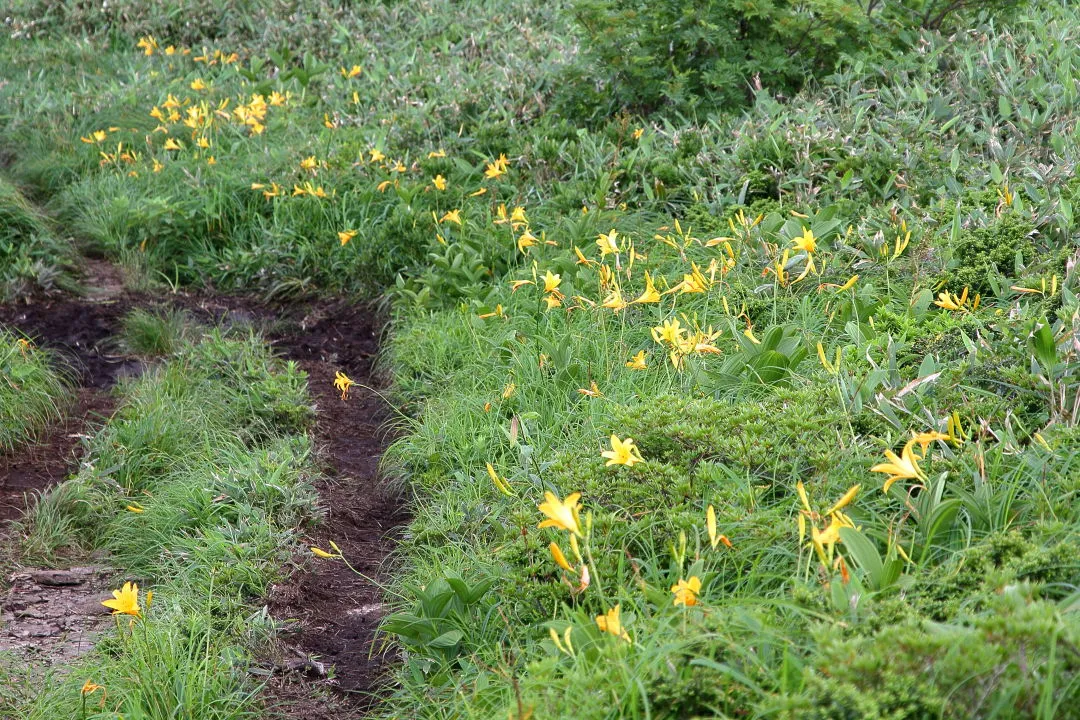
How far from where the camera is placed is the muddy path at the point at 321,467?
3.06 metres

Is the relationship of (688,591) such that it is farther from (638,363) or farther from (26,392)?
(26,392)

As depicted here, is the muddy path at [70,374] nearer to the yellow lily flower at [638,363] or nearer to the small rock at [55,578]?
the small rock at [55,578]

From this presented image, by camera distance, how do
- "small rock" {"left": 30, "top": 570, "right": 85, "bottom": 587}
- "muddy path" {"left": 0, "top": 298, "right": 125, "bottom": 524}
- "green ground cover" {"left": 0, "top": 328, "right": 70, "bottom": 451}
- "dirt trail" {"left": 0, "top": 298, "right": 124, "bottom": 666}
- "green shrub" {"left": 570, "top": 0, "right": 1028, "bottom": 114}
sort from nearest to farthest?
"dirt trail" {"left": 0, "top": 298, "right": 124, "bottom": 666} < "small rock" {"left": 30, "top": 570, "right": 85, "bottom": 587} < "muddy path" {"left": 0, "top": 298, "right": 125, "bottom": 524} < "green ground cover" {"left": 0, "top": 328, "right": 70, "bottom": 451} < "green shrub" {"left": 570, "top": 0, "right": 1028, "bottom": 114}

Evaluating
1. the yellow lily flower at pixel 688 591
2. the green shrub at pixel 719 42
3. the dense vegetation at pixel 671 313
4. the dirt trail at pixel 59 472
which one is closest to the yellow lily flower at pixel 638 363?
the dense vegetation at pixel 671 313

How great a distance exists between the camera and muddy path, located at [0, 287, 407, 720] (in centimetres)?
306

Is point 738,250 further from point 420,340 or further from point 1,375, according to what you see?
point 1,375

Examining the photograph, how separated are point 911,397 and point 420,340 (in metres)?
2.50

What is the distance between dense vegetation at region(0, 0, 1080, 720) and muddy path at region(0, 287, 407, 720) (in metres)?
0.19

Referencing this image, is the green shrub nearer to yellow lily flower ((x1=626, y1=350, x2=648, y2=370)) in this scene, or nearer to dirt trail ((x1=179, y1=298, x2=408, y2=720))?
dirt trail ((x1=179, y1=298, x2=408, y2=720))

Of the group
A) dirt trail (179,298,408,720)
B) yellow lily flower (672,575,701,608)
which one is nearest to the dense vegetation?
yellow lily flower (672,575,701,608)

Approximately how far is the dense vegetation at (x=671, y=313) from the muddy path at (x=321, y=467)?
189 millimetres

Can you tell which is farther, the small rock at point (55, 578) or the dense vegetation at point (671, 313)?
the small rock at point (55, 578)

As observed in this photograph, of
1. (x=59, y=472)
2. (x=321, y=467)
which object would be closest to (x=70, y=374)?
(x=59, y=472)

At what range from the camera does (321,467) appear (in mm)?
4148
